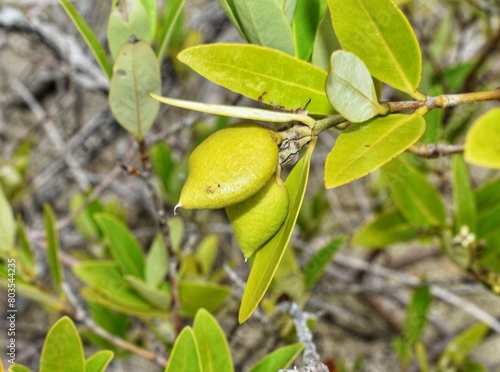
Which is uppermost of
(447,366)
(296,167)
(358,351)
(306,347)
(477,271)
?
(296,167)

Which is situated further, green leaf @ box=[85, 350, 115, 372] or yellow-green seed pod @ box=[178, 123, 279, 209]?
green leaf @ box=[85, 350, 115, 372]

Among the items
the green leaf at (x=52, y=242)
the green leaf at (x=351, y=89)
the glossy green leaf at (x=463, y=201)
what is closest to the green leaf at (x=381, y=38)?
the green leaf at (x=351, y=89)

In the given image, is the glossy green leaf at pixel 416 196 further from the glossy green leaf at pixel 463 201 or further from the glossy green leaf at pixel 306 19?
the glossy green leaf at pixel 306 19

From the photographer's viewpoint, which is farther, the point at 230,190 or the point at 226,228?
the point at 226,228

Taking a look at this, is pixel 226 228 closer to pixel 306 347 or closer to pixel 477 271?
pixel 477 271

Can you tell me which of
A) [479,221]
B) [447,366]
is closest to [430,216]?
[479,221]

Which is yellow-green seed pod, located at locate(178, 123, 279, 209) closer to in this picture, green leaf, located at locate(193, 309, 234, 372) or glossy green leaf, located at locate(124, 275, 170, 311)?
green leaf, located at locate(193, 309, 234, 372)

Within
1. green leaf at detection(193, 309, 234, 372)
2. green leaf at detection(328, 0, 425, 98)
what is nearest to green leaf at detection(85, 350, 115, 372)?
green leaf at detection(193, 309, 234, 372)
